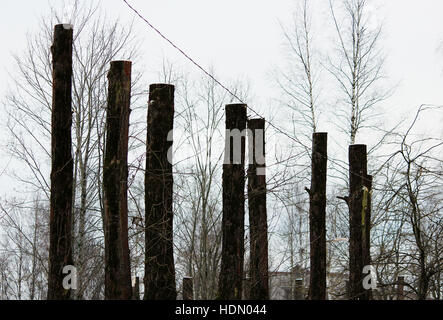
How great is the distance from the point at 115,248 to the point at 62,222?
2.34ft

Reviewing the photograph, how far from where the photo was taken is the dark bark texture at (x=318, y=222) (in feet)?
36.3

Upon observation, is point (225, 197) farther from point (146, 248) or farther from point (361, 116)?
point (361, 116)

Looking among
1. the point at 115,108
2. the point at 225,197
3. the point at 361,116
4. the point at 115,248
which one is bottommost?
the point at 115,248

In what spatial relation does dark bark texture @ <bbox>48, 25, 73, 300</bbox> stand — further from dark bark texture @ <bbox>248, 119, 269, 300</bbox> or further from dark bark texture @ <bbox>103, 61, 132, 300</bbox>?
dark bark texture @ <bbox>248, 119, 269, 300</bbox>

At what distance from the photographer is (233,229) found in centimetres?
945

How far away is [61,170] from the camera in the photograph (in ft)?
27.0

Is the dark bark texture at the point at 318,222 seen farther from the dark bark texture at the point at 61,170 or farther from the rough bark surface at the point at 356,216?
the dark bark texture at the point at 61,170

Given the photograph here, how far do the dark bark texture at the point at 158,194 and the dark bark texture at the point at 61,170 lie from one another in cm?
118

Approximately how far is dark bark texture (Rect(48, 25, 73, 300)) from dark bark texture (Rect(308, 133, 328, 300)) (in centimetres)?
437

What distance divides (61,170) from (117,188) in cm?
72

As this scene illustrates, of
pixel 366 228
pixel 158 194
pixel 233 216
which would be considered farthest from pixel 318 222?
pixel 158 194
